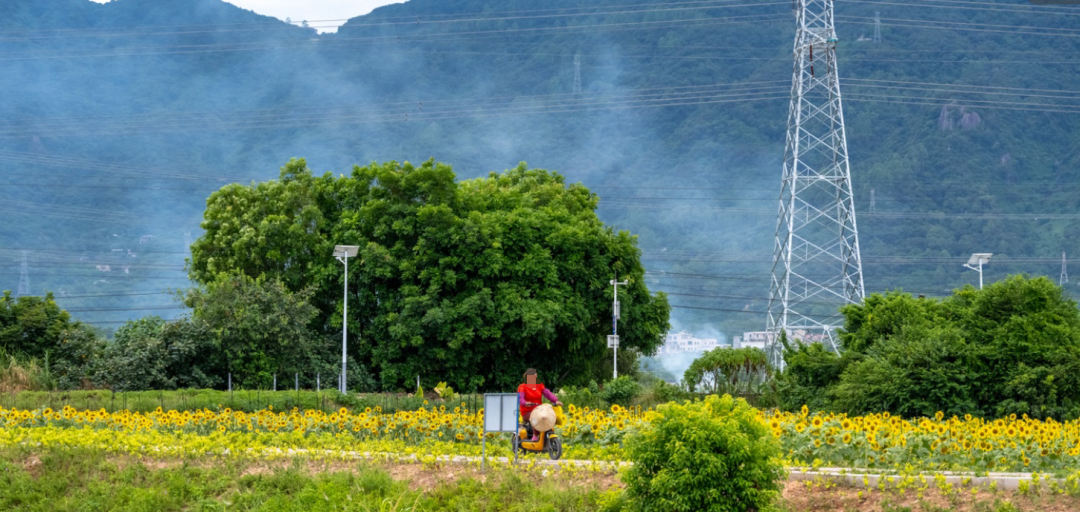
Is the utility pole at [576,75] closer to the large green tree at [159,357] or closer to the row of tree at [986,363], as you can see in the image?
the large green tree at [159,357]

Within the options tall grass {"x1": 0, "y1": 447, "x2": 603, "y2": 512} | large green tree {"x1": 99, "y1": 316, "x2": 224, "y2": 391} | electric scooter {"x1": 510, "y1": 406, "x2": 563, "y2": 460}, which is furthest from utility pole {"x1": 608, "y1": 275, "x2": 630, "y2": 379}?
tall grass {"x1": 0, "y1": 447, "x2": 603, "y2": 512}

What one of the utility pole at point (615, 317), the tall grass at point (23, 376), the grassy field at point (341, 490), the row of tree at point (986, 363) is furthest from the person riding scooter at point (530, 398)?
the utility pole at point (615, 317)

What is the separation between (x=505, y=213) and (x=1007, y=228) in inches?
3141

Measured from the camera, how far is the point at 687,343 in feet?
408

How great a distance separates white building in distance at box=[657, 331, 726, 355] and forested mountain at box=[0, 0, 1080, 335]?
2477 mm

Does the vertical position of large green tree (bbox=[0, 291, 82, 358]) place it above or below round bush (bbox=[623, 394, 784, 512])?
above

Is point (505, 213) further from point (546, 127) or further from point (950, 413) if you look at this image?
point (546, 127)

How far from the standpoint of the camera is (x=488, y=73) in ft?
603

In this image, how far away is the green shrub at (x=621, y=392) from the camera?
30.7 metres

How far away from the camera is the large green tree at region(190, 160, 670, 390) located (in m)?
39.4

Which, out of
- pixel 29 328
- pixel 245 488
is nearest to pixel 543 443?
pixel 245 488

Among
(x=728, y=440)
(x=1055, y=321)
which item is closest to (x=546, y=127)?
(x=1055, y=321)

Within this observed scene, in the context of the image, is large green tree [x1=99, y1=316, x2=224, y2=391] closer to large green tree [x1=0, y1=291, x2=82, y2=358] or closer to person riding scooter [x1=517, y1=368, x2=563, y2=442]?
large green tree [x1=0, y1=291, x2=82, y2=358]

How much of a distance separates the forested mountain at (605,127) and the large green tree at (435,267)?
53818mm
